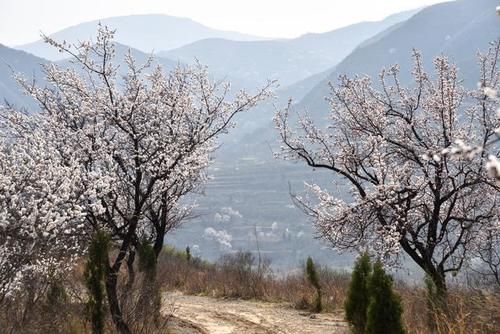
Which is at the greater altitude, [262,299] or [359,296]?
[262,299]

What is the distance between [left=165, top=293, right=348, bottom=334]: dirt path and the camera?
11.6 meters

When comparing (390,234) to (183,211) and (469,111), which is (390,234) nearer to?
(469,111)

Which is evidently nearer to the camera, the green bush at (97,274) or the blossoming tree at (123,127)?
the green bush at (97,274)

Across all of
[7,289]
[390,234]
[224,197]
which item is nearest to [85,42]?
[7,289]

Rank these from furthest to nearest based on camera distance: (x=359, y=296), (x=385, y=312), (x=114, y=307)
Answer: (x=359, y=296), (x=114, y=307), (x=385, y=312)

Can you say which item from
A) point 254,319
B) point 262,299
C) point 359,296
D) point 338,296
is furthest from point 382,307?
point 262,299

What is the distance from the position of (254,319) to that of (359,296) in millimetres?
4415

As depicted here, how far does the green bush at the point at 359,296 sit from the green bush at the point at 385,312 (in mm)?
2008

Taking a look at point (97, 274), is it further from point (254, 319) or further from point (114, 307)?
point (254, 319)

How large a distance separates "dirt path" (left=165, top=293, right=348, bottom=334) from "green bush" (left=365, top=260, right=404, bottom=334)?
4513 millimetres

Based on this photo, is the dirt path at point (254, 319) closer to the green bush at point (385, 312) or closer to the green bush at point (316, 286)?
the green bush at point (316, 286)

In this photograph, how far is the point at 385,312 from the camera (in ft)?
20.9

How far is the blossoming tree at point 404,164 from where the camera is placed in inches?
409

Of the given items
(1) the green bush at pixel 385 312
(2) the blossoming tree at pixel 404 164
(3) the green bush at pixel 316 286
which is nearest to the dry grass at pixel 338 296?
(3) the green bush at pixel 316 286
